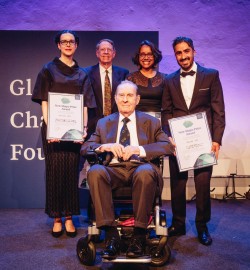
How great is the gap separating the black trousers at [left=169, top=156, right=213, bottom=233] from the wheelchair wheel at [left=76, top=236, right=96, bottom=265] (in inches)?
44.4

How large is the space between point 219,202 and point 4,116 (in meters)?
3.08

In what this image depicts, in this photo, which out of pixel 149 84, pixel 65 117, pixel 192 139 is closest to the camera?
pixel 192 139

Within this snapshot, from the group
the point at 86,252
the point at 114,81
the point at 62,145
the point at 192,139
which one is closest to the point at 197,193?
the point at 192,139

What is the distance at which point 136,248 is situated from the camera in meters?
2.64

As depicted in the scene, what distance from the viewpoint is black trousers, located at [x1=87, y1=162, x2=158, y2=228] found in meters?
2.73

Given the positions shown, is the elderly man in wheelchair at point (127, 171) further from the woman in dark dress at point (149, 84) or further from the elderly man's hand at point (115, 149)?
the woman in dark dress at point (149, 84)

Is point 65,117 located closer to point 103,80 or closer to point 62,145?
point 62,145

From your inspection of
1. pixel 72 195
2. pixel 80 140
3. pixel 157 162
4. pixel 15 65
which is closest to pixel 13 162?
pixel 15 65

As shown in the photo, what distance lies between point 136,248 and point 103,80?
2073mm

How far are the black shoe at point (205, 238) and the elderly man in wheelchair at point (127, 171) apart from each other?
2.46 ft

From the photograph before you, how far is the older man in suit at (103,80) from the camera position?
13.5 feet

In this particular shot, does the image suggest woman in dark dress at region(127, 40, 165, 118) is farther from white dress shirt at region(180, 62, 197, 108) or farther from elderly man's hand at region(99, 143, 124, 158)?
elderly man's hand at region(99, 143, 124, 158)

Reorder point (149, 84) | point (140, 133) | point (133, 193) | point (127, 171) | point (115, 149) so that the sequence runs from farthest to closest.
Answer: point (149, 84) → point (140, 133) → point (127, 171) → point (115, 149) → point (133, 193)

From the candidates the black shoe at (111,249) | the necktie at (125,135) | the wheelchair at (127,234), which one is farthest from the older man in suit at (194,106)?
the black shoe at (111,249)
